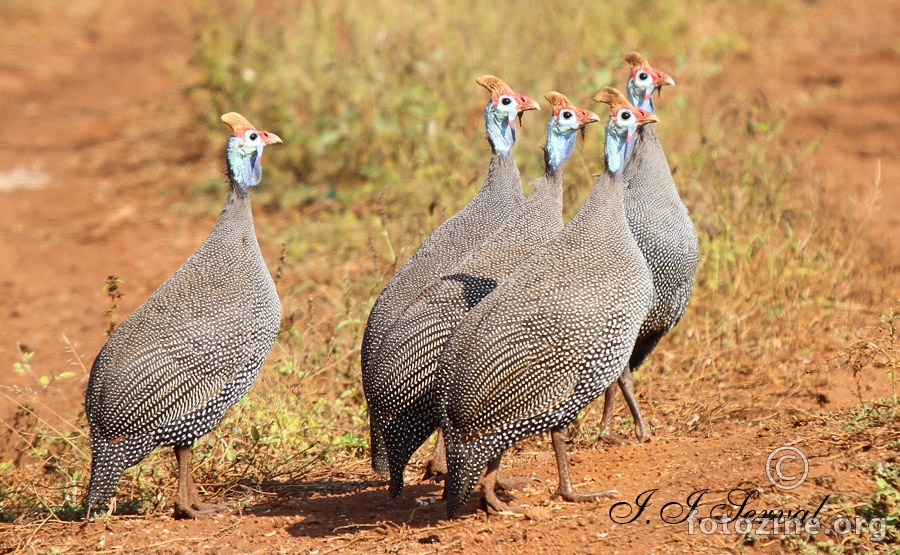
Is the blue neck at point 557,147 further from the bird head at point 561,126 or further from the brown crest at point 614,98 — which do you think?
the brown crest at point 614,98

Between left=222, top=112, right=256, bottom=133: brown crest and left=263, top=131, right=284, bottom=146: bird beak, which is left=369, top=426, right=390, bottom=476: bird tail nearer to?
left=263, top=131, right=284, bottom=146: bird beak

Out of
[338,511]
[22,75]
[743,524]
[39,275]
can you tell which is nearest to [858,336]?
[743,524]

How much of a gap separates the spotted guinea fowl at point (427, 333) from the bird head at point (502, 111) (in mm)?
625

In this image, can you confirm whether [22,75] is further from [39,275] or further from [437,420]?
[437,420]

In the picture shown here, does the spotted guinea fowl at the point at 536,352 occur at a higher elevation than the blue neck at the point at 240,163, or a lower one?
lower

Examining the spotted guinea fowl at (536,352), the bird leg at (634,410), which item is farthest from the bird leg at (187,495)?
the bird leg at (634,410)

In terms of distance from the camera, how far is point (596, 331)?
396 cm

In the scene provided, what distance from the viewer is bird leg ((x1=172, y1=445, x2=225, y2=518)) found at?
176 inches

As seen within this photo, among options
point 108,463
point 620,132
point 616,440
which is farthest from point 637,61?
point 108,463

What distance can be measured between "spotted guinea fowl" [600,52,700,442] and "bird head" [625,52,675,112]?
0.21 feet

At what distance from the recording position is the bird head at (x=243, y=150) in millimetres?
4828

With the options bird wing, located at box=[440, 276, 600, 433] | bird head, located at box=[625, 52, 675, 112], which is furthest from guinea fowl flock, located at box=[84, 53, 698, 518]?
bird head, located at box=[625, 52, 675, 112]

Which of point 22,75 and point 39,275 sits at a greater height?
point 22,75

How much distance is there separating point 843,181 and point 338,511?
600 cm
